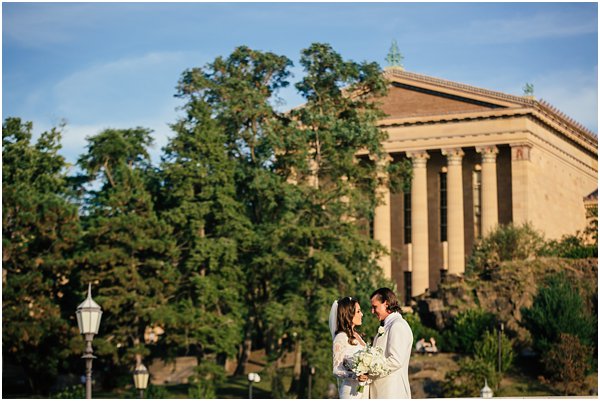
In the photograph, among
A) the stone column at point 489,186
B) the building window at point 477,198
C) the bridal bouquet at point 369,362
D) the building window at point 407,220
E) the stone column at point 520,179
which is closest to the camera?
the bridal bouquet at point 369,362

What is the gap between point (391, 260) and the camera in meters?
67.4

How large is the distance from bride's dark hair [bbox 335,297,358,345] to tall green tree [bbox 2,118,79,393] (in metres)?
30.9

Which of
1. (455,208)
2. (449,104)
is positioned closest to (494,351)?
(455,208)

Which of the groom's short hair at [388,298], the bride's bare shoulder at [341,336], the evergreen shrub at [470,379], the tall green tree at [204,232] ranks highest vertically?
the tall green tree at [204,232]

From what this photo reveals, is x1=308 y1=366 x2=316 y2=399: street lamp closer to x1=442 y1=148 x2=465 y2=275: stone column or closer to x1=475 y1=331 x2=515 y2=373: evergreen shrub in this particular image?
x1=475 y1=331 x2=515 y2=373: evergreen shrub

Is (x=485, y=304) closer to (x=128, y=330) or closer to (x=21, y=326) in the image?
(x=128, y=330)

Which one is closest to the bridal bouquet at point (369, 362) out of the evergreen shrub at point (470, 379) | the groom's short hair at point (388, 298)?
the groom's short hair at point (388, 298)

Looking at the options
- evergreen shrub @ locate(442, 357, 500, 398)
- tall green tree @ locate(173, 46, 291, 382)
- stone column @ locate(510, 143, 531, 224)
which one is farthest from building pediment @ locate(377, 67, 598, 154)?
evergreen shrub @ locate(442, 357, 500, 398)

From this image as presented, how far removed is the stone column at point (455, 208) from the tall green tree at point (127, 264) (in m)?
23.2

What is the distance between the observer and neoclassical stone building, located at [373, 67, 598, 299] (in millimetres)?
63688

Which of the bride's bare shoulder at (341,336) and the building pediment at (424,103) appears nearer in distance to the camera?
the bride's bare shoulder at (341,336)

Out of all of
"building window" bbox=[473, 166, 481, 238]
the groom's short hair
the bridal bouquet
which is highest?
"building window" bbox=[473, 166, 481, 238]

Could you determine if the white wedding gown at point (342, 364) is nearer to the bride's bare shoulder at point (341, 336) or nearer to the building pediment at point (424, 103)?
the bride's bare shoulder at point (341, 336)

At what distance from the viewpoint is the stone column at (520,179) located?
63344mm
